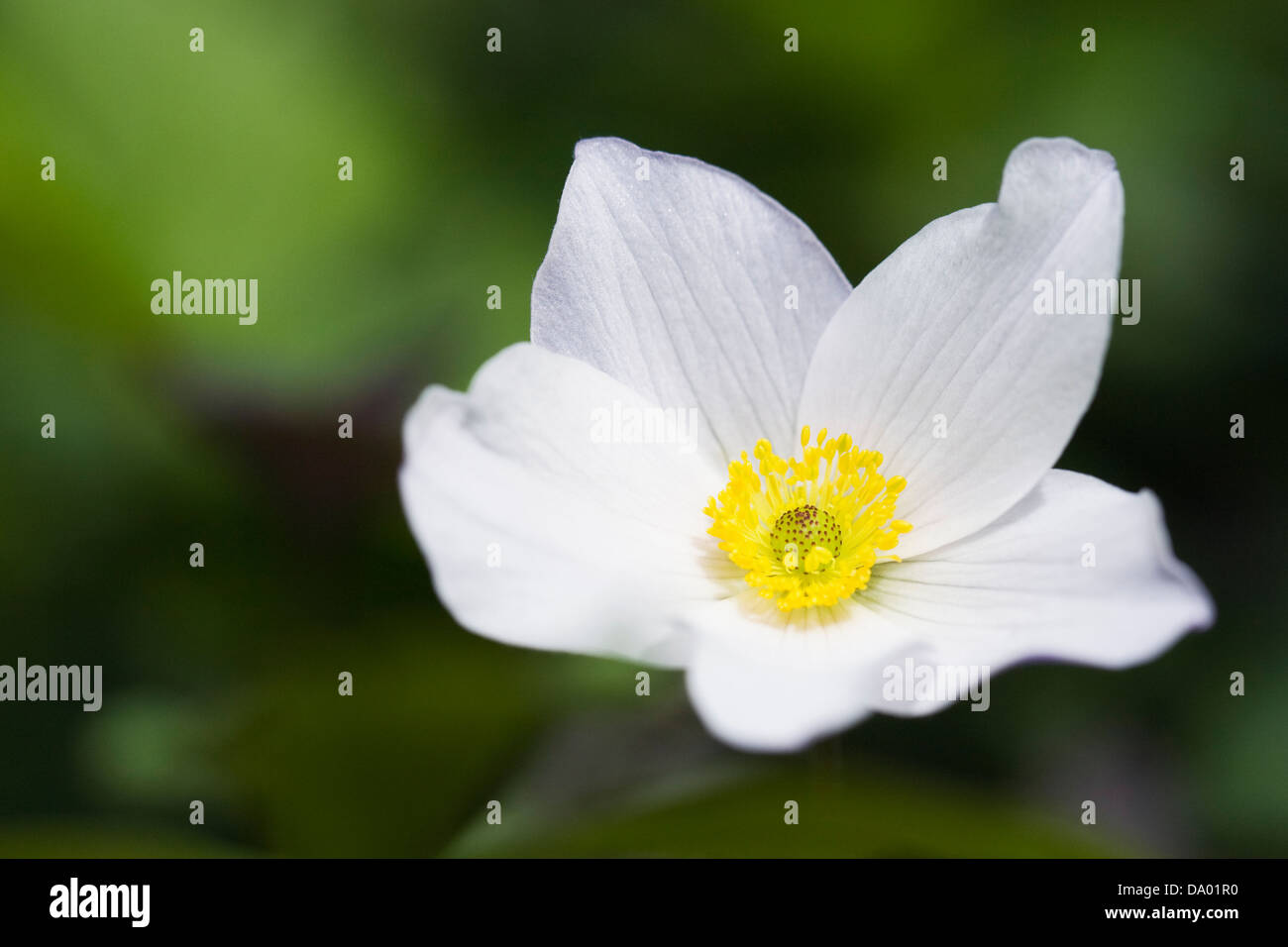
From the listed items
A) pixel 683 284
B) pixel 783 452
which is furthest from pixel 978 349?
pixel 683 284

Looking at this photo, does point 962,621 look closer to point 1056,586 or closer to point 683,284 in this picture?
point 1056,586

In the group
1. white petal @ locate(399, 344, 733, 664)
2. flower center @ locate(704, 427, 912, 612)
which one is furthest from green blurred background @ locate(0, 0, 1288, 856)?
white petal @ locate(399, 344, 733, 664)

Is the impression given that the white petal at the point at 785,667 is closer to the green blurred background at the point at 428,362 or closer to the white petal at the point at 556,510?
the white petal at the point at 556,510

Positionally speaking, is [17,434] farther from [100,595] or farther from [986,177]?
[986,177]

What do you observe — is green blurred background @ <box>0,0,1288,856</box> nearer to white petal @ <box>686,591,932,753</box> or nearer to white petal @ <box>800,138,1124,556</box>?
white petal @ <box>686,591,932,753</box>

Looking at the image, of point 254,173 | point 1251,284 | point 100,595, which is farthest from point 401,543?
point 1251,284

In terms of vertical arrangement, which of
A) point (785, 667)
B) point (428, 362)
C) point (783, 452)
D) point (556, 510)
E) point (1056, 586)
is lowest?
point (785, 667)
